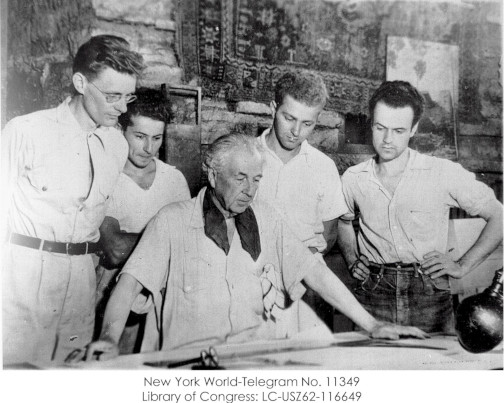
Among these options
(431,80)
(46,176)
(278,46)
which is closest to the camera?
(46,176)

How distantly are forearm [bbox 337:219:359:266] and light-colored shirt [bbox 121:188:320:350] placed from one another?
33 centimetres

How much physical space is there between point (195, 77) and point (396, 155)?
4.56 feet

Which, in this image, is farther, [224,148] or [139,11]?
[139,11]

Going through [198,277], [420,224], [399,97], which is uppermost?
[399,97]

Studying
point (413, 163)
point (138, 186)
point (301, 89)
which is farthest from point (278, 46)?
point (138, 186)

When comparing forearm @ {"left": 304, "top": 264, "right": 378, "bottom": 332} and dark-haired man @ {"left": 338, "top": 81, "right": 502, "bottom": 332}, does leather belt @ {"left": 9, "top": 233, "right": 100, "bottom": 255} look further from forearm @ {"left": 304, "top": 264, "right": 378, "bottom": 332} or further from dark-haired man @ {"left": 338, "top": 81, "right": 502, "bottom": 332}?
dark-haired man @ {"left": 338, "top": 81, "right": 502, "bottom": 332}

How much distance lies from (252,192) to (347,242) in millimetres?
751

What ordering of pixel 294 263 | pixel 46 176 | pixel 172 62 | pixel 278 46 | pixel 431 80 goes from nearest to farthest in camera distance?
pixel 46 176 < pixel 294 263 < pixel 172 62 < pixel 278 46 < pixel 431 80

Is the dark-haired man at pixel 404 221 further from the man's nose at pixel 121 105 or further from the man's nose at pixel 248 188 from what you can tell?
the man's nose at pixel 121 105

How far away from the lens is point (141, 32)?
336 centimetres

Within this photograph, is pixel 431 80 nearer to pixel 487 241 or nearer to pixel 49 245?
pixel 487 241

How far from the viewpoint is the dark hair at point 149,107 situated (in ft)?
10.8

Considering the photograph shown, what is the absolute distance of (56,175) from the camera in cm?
317
